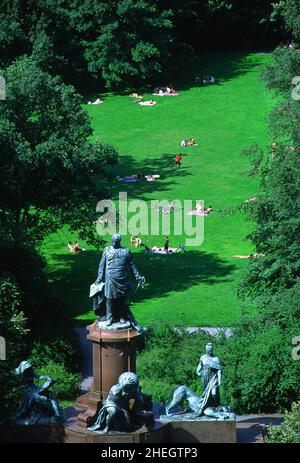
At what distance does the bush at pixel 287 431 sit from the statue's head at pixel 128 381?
5.22 m

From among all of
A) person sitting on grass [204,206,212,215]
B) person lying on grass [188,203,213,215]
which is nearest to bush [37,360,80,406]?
person lying on grass [188,203,213,215]

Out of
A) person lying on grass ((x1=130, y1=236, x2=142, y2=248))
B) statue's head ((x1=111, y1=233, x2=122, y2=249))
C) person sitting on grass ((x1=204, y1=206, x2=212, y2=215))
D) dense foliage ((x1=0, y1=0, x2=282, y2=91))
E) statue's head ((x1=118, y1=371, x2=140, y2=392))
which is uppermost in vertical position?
dense foliage ((x1=0, y1=0, x2=282, y2=91))

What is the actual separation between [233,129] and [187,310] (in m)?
31.7

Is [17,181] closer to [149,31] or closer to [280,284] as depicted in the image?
[280,284]

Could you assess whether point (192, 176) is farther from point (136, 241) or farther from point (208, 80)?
point (208, 80)

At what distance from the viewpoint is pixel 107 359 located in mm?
44281

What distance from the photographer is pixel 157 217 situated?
77000 mm

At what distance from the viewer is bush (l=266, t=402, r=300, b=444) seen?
4478cm

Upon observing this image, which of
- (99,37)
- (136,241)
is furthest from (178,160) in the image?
(136,241)

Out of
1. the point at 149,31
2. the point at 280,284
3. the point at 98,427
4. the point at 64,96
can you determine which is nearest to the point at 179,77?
the point at 149,31

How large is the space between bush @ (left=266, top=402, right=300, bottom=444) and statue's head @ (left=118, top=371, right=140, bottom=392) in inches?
205

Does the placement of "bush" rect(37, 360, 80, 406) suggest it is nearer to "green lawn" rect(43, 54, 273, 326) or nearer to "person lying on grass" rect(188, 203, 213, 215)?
"green lawn" rect(43, 54, 273, 326)

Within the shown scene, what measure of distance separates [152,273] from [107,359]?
2533 centimetres

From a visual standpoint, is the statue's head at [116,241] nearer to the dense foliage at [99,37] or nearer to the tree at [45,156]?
the tree at [45,156]
